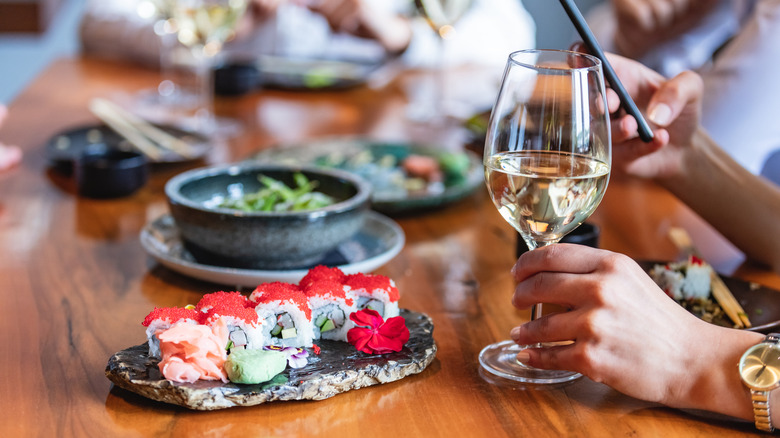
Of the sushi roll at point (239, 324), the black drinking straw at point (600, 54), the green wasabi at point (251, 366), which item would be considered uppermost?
the black drinking straw at point (600, 54)

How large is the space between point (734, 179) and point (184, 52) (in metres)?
2.00

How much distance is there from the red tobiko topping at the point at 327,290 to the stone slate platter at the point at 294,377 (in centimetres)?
5

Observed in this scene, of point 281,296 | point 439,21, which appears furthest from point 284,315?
point 439,21

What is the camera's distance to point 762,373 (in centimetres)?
73

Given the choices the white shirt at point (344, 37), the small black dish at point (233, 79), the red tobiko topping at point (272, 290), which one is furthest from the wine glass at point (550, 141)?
the white shirt at point (344, 37)

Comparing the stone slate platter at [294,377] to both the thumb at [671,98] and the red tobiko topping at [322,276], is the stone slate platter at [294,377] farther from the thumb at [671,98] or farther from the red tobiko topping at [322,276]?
the thumb at [671,98]

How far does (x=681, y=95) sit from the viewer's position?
106 cm

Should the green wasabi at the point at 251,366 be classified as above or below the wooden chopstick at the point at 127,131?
above

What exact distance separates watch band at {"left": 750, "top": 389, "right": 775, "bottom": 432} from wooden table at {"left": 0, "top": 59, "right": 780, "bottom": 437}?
3cm

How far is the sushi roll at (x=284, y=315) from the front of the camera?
2.52 feet

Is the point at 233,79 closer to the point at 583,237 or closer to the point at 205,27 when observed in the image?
the point at 205,27

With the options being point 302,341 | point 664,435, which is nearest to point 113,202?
point 302,341

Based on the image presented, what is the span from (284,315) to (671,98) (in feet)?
2.02

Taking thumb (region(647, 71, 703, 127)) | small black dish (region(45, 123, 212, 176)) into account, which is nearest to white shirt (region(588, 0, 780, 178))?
thumb (region(647, 71, 703, 127))
